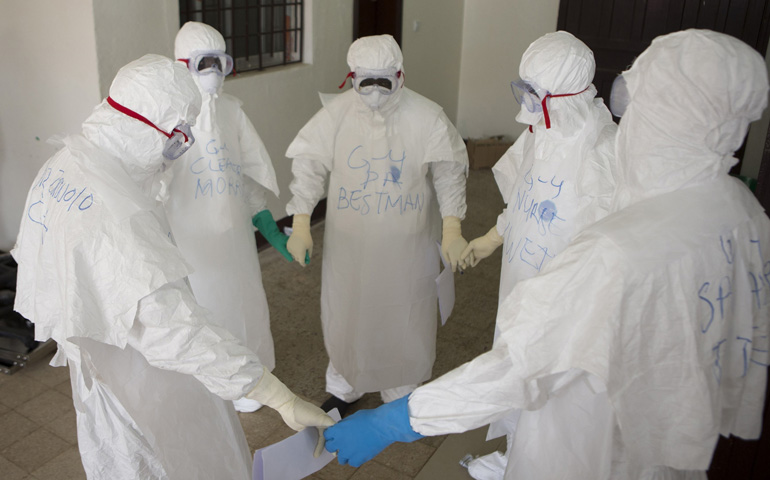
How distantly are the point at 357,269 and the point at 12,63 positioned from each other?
218 centimetres

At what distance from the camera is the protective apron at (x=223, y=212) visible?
236 cm

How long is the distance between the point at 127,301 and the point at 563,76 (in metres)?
1.30

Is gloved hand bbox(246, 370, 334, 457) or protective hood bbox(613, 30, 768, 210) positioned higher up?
protective hood bbox(613, 30, 768, 210)

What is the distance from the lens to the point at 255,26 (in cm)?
417

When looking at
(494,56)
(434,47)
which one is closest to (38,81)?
(434,47)

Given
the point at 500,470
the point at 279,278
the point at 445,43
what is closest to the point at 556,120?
the point at 500,470

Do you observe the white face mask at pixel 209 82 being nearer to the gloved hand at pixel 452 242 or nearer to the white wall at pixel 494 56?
the gloved hand at pixel 452 242

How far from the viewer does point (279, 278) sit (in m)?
4.01

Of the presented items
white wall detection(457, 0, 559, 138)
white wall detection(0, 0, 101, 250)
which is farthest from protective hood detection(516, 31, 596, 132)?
white wall detection(457, 0, 559, 138)

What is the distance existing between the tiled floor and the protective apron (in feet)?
1.44

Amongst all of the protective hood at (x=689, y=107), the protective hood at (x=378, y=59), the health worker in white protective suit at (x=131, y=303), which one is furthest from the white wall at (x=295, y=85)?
the protective hood at (x=689, y=107)

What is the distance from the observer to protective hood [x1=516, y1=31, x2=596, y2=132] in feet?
6.17

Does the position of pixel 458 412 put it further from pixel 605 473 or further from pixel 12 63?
pixel 12 63

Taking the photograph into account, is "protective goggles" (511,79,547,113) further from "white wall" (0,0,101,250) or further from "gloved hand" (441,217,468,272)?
"white wall" (0,0,101,250)
